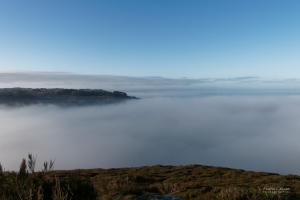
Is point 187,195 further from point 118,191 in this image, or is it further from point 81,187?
point 81,187

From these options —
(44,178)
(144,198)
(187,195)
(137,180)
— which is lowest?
(137,180)

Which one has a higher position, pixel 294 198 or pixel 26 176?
pixel 26 176

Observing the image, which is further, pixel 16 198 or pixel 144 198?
pixel 144 198

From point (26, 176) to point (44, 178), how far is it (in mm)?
1492

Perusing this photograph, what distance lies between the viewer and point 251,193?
1067cm

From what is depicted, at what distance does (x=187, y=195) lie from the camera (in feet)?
50.6

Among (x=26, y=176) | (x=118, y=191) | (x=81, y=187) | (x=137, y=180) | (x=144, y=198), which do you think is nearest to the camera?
(x=26, y=176)

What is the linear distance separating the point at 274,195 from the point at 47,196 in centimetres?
624

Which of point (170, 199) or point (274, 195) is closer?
point (274, 195)

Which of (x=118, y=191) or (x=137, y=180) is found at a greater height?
(x=118, y=191)

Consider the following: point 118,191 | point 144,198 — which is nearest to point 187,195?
point 118,191

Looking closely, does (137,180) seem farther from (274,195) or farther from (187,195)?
(274,195)

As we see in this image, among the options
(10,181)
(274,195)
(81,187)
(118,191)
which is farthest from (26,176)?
(274,195)

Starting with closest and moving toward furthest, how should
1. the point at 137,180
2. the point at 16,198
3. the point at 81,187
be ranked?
the point at 16,198 → the point at 81,187 → the point at 137,180
